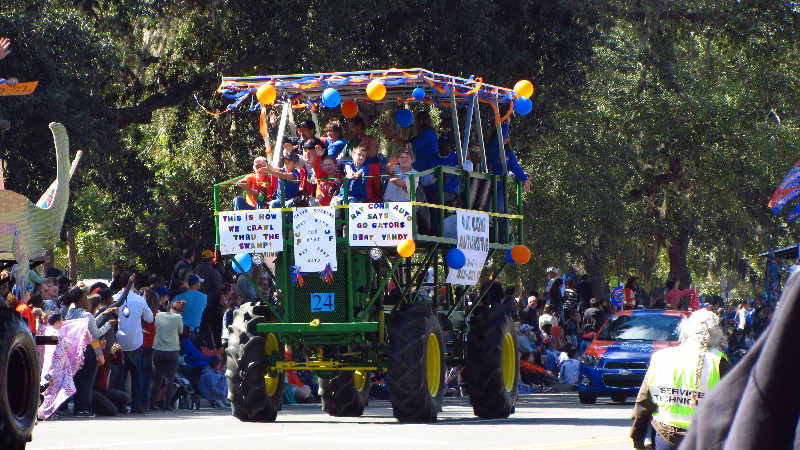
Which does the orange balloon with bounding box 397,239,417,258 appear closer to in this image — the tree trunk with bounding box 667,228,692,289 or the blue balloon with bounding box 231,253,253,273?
the blue balloon with bounding box 231,253,253,273

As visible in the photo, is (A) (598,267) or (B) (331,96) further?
(A) (598,267)

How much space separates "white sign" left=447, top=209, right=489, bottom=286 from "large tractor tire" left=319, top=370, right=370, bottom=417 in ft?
6.65

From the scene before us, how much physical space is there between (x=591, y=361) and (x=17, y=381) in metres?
12.7

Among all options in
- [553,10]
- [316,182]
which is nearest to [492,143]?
[316,182]

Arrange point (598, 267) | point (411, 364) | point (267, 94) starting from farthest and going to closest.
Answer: point (598, 267)
point (267, 94)
point (411, 364)

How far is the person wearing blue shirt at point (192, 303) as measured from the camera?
19828 millimetres

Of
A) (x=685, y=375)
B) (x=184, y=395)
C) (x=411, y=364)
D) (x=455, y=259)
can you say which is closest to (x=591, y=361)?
(x=184, y=395)

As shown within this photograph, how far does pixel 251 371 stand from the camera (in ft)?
48.6

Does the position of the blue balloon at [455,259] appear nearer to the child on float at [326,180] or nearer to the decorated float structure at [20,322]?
the child on float at [326,180]

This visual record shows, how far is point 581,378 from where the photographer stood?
2092 centimetres

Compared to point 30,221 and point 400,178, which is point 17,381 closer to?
point 30,221

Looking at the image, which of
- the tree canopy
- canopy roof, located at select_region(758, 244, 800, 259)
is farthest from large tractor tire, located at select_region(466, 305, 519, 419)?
canopy roof, located at select_region(758, 244, 800, 259)

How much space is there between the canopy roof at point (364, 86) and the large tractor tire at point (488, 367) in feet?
8.58

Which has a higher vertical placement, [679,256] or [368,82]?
[368,82]
